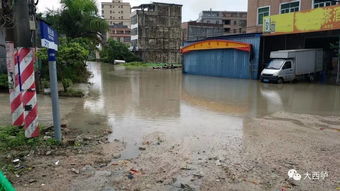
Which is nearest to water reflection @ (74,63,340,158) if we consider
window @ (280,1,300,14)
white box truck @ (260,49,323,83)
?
white box truck @ (260,49,323,83)

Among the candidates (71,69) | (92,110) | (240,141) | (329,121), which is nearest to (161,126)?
(240,141)

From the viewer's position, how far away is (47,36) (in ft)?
16.6

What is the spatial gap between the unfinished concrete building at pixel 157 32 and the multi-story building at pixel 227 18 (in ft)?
94.8

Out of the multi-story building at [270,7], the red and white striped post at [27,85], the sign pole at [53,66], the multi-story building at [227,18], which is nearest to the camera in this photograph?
the sign pole at [53,66]

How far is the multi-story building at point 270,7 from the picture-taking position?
26.3 meters

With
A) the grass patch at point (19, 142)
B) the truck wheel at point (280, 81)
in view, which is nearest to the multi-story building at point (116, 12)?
the truck wheel at point (280, 81)

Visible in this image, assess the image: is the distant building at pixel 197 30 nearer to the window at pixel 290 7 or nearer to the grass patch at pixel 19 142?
the window at pixel 290 7

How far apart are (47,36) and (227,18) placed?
289ft

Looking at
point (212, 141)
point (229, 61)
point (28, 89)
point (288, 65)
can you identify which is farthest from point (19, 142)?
point (229, 61)

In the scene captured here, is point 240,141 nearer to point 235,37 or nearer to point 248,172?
point 248,172

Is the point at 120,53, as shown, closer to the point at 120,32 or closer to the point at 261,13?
the point at 261,13

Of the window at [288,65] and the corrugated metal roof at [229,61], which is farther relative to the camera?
the corrugated metal roof at [229,61]

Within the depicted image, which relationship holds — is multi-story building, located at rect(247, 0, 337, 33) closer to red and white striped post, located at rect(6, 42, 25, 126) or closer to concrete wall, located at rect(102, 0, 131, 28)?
red and white striped post, located at rect(6, 42, 25, 126)

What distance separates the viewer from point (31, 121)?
222 inches
